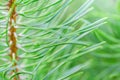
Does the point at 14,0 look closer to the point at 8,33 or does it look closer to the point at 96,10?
the point at 8,33

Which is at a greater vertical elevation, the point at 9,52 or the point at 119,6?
the point at 119,6

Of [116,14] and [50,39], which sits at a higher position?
[116,14]

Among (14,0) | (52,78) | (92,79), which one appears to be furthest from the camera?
(92,79)

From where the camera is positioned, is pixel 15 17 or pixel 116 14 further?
pixel 116 14

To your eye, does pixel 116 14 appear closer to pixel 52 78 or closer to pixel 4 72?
pixel 52 78

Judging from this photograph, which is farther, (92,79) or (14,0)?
(92,79)

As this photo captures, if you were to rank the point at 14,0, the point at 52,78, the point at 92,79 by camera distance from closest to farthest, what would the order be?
the point at 14,0
the point at 52,78
the point at 92,79

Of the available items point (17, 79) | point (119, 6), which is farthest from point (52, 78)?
point (119, 6)

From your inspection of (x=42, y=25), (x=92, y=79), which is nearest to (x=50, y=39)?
(x=42, y=25)

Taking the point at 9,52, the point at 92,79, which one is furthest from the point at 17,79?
the point at 92,79
